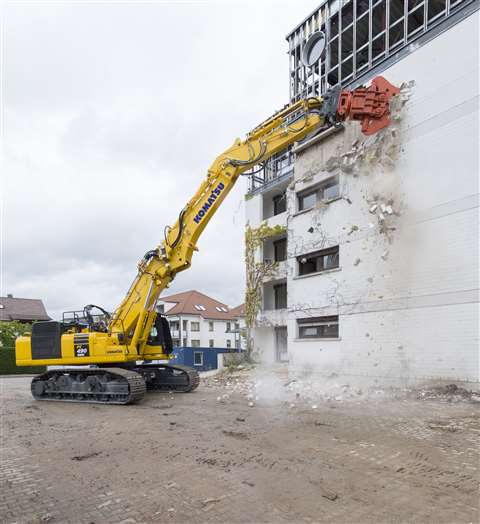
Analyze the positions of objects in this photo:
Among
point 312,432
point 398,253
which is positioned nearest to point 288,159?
point 398,253

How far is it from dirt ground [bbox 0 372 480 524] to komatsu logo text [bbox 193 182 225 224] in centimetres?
495

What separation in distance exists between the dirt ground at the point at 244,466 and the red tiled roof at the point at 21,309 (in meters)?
43.1

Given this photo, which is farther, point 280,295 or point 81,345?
point 280,295

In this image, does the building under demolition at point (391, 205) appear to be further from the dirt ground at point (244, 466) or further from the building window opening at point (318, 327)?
the dirt ground at point (244, 466)

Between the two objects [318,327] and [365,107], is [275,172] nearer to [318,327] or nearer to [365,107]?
[318,327]

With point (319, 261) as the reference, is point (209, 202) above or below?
above

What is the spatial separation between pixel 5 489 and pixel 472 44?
50.4 ft

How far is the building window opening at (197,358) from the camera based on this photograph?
2610cm

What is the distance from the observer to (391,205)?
14562mm

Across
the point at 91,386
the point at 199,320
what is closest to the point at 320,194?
the point at 91,386

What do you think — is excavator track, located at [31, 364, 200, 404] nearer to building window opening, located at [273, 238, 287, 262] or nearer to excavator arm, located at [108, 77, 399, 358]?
excavator arm, located at [108, 77, 399, 358]

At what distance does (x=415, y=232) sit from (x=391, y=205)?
1.14m

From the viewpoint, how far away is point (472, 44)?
13352 mm

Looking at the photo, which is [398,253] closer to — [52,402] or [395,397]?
[395,397]
